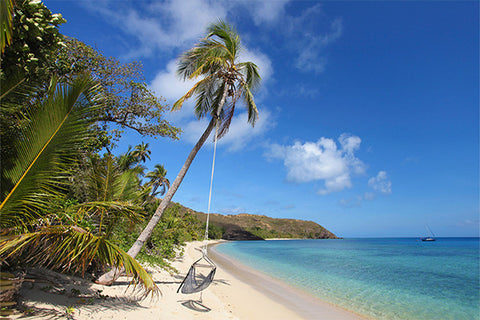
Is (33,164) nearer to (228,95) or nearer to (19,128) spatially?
(19,128)

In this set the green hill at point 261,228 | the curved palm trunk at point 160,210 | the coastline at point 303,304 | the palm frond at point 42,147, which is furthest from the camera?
the green hill at point 261,228

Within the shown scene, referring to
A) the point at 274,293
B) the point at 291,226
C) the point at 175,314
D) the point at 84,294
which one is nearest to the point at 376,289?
the point at 274,293

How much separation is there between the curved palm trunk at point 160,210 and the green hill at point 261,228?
211 feet

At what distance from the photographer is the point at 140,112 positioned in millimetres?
9180

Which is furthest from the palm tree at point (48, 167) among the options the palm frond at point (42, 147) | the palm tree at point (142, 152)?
the palm tree at point (142, 152)

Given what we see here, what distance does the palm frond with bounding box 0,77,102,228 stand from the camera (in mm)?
2684

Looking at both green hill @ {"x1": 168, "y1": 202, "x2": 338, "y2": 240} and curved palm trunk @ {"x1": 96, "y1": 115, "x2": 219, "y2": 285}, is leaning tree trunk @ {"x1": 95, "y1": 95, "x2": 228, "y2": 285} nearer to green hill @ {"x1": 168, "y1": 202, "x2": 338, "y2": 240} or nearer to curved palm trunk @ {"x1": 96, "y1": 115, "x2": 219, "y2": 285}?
curved palm trunk @ {"x1": 96, "y1": 115, "x2": 219, "y2": 285}

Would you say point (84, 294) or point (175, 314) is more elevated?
point (84, 294)

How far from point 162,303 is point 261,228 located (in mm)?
102020

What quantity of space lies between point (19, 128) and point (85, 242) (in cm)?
152

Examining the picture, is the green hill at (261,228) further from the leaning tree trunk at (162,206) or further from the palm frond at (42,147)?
the palm frond at (42,147)

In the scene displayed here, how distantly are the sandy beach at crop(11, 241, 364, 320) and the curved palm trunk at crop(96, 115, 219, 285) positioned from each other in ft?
0.78

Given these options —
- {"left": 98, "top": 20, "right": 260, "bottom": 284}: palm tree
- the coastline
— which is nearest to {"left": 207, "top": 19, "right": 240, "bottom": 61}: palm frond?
{"left": 98, "top": 20, "right": 260, "bottom": 284}: palm tree

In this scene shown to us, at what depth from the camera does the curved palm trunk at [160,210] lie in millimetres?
5484
